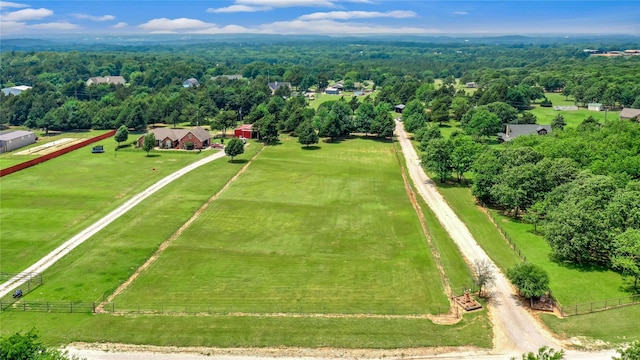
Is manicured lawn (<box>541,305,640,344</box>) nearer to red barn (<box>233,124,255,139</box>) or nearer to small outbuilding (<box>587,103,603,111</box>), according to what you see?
red barn (<box>233,124,255,139</box>)

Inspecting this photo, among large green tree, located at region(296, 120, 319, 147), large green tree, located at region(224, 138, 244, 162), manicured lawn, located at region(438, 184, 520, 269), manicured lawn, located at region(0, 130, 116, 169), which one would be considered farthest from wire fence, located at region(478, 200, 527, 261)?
manicured lawn, located at region(0, 130, 116, 169)

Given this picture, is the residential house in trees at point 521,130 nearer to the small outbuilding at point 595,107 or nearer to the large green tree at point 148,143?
the small outbuilding at point 595,107

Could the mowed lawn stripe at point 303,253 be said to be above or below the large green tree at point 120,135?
below

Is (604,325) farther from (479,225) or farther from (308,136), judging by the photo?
(308,136)

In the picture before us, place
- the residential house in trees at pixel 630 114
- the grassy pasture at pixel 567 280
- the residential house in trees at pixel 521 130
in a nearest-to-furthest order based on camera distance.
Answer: the grassy pasture at pixel 567 280, the residential house in trees at pixel 521 130, the residential house in trees at pixel 630 114

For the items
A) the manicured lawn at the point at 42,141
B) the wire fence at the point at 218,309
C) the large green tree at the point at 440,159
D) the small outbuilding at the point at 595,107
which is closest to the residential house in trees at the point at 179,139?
the manicured lawn at the point at 42,141

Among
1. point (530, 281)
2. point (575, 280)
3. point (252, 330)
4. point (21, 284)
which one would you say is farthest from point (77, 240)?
point (575, 280)

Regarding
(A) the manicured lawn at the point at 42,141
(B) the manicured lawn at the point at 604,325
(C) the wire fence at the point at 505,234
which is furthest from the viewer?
(A) the manicured lawn at the point at 42,141

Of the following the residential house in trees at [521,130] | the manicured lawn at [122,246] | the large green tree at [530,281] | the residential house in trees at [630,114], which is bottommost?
the manicured lawn at [122,246]

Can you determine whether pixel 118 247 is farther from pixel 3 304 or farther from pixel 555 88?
pixel 555 88
